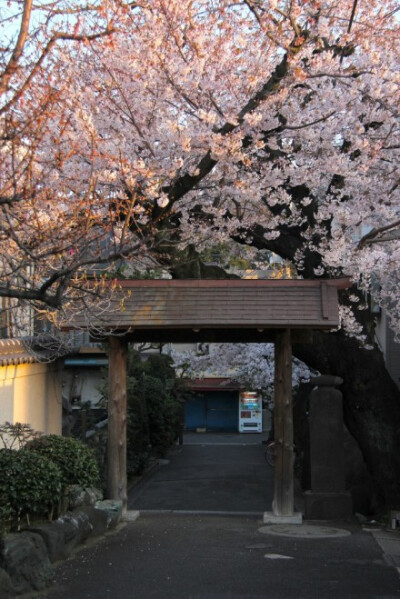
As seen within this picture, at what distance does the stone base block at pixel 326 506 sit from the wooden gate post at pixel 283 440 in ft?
2.09

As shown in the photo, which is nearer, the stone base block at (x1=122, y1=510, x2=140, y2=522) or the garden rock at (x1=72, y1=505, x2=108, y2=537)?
the garden rock at (x1=72, y1=505, x2=108, y2=537)

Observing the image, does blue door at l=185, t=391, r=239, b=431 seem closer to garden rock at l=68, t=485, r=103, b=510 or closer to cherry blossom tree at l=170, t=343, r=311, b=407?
cherry blossom tree at l=170, t=343, r=311, b=407

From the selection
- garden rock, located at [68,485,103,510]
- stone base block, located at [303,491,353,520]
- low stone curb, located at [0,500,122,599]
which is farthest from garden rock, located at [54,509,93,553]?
stone base block, located at [303,491,353,520]

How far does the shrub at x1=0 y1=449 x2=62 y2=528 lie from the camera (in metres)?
8.11

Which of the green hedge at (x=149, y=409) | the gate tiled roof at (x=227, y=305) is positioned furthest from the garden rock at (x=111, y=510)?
the green hedge at (x=149, y=409)

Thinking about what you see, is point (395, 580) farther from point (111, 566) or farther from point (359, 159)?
point (359, 159)

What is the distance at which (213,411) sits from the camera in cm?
4666

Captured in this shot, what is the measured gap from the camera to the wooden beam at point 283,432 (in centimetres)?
1273

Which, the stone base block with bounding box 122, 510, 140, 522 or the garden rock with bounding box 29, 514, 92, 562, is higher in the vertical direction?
the garden rock with bounding box 29, 514, 92, 562

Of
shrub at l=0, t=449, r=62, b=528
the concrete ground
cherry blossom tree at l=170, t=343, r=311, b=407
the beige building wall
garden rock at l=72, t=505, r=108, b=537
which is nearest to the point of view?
the concrete ground

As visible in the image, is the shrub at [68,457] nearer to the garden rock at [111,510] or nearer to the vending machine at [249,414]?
the garden rock at [111,510]

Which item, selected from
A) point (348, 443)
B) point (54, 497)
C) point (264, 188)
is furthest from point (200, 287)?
point (348, 443)

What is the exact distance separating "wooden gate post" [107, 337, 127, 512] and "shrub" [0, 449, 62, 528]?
4.01m

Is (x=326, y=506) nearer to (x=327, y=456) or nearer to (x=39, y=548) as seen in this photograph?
(x=327, y=456)
